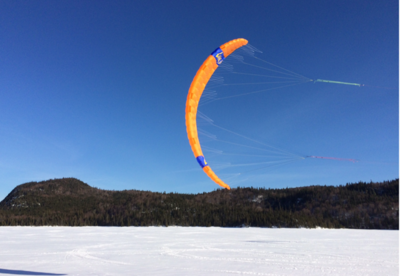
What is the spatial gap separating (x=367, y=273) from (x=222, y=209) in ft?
106

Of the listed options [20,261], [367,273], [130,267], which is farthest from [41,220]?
[367,273]

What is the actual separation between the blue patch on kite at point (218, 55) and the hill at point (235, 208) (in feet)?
61.7

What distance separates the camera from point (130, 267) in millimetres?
6992

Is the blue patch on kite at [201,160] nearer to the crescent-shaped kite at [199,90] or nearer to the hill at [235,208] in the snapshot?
the crescent-shaped kite at [199,90]

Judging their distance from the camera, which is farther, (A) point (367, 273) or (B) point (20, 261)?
(B) point (20, 261)

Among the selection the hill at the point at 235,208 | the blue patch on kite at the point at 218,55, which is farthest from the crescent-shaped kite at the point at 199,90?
the hill at the point at 235,208

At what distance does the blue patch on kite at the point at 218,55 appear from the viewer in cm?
2550

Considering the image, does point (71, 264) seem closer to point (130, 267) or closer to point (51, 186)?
point (130, 267)

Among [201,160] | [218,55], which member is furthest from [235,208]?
[218,55]

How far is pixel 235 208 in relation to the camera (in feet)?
129

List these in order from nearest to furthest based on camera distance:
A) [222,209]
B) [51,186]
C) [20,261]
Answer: [20,261] → [222,209] → [51,186]

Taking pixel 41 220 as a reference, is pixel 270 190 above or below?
above

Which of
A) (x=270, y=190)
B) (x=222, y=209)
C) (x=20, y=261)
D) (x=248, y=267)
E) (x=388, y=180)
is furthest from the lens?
(x=270, y=190)

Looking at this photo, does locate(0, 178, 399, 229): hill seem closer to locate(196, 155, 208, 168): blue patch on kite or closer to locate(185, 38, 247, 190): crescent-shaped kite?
locate(196, 155, 208, 168): blue patch on kite
